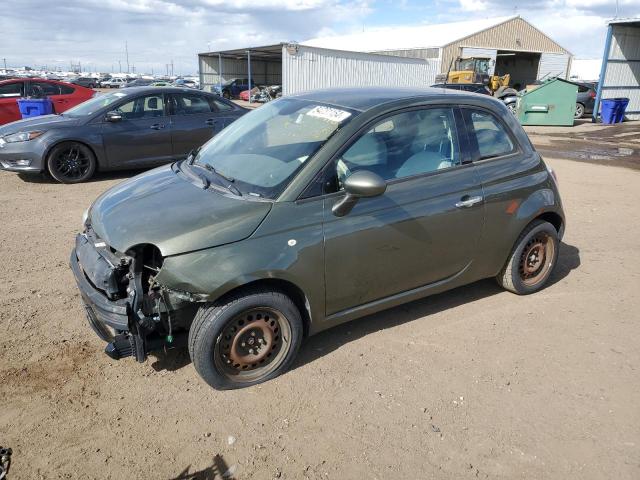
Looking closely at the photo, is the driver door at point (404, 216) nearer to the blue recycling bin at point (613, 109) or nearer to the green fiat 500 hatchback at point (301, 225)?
the green fiat 500 hatchback at point (301, 225)

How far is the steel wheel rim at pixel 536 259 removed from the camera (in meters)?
4.24

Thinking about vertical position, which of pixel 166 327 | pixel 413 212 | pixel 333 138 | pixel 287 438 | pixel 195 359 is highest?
pixel 333 138

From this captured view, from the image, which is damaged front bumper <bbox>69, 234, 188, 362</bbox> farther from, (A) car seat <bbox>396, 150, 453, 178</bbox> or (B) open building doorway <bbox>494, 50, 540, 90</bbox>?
(B) open building doorway <bbox>494, 50, 540, 90</bbox>

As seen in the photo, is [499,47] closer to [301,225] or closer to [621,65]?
[621,65]

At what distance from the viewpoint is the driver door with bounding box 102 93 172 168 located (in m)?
8.09

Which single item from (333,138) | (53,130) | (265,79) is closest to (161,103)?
(53,130)

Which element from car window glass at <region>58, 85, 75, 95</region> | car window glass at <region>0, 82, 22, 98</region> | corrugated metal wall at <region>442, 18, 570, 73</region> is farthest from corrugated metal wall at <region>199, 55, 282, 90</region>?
car window glass at <region>0, 82, 22, 98</region>

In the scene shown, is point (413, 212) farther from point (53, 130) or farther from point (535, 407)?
point (53, 130)

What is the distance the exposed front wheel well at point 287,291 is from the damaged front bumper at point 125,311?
1.21ft

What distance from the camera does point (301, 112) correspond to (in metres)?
3.63

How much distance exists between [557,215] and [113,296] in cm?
366

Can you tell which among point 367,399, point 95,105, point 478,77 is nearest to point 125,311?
point 367,399

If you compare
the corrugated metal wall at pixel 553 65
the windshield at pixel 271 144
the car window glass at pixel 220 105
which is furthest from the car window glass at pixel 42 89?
the corrugated metal wall at pixel 553 65

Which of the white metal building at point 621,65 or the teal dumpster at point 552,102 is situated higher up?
the white metal building at point 621,65
